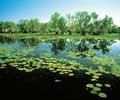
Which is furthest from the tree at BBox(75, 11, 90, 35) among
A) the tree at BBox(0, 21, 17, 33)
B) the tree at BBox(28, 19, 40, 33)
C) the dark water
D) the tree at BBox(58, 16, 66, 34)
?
the tree at BBox(0, 21, 17, 33)

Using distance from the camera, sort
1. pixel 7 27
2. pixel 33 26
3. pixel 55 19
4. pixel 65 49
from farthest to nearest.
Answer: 1. pixel 7 27
2. pixel 33 26
3. pixel 55 19
4. pixel 65 49

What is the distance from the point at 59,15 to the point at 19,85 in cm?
7239

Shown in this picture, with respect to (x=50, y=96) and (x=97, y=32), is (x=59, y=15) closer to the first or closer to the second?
(x=97, y=32)

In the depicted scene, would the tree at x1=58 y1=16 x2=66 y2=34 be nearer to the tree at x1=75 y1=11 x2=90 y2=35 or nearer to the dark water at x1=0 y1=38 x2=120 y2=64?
the tree at x1=75 y1=11 x2=90 y2=35

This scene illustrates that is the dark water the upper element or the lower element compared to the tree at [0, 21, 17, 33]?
lower

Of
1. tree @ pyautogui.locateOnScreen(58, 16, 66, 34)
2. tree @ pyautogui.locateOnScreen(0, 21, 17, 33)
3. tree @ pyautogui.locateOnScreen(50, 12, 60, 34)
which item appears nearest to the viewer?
tree @ pyautogui.locateOnScreen(58, 16, 66, 34)

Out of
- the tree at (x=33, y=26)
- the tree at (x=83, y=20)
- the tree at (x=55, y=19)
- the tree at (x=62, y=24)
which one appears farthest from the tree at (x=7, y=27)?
the tree at (x=83, y=20)

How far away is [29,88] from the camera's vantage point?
8.06 m

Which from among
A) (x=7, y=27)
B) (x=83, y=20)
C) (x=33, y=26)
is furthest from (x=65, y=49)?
(x=7, y=27)

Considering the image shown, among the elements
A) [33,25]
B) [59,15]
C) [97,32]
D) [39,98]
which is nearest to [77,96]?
[39,98]

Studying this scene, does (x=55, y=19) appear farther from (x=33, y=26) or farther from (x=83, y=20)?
(x=33, y=26)

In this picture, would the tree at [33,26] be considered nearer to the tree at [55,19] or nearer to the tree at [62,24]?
the tree at [55,19]

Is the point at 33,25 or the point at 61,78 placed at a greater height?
the point at 33,25

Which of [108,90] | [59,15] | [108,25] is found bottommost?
[108,90]
